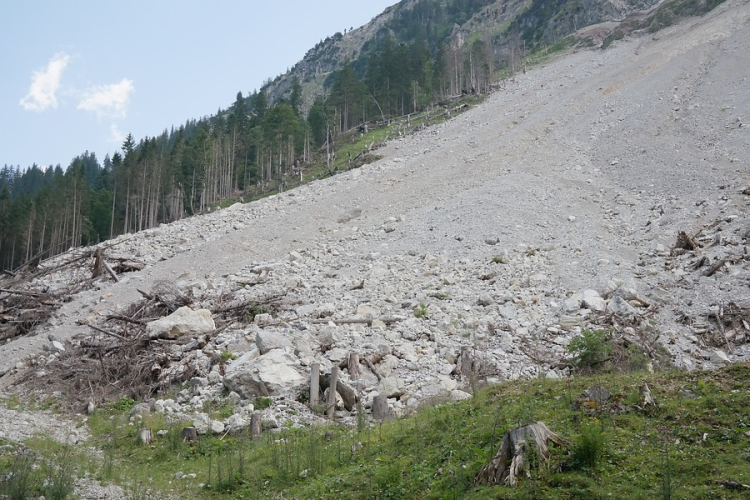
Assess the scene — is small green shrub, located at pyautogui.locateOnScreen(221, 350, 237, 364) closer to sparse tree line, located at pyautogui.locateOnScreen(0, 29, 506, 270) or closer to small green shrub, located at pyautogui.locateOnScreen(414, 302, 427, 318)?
small green shrub, located at pyautogui.locateOnScreen(414, 302, 427, 318)

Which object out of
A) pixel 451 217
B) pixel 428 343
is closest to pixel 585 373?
pixel 428 343

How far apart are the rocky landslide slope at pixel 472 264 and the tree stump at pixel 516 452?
5.03 metres

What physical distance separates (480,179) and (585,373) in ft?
62.2

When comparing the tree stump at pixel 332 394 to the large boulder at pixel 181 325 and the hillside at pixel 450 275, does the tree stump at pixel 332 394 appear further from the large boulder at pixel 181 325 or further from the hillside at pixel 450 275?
the large boulder at pixel 181 325

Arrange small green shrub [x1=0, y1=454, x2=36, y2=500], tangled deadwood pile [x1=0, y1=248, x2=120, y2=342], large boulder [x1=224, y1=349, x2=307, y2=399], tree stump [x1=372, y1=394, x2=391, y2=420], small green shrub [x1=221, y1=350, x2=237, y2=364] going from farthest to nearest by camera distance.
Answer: tangled deadwood pile [x1=0, y1=248, x2=120, y2=342], small green shrub [x1=221, y1=350, x2=237, y2=364], large boulder [x1=224, y1=349, x2=307, y2=399], tree stump [x1=372, y1=394, x2=391, y2=420], small green shrub [x1=0, y1=454, x2=36, y2=500]

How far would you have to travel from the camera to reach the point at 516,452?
250 inches

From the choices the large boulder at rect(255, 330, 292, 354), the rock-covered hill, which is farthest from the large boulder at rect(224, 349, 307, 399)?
the rock-covered hill

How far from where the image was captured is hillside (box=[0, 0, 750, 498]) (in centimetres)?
1300

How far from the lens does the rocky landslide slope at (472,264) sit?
13172mm

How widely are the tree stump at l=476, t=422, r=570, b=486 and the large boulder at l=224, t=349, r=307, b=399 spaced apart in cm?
651

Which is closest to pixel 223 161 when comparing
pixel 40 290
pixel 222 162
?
pixel 222 162

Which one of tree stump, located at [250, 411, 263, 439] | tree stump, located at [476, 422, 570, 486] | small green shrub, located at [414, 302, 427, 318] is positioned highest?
small green shrub, located at [414, 302, 427, 318]

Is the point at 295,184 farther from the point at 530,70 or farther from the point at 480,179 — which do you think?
the point at 530,70

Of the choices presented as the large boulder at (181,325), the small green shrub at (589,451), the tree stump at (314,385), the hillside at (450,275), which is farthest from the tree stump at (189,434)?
the small green shrub at (589,451)
